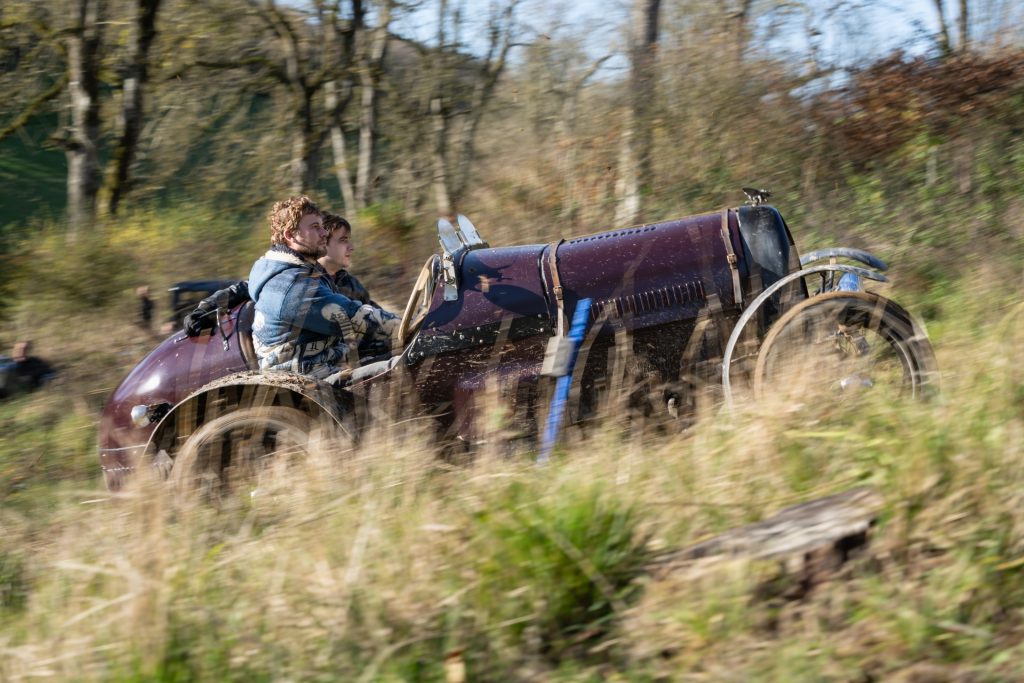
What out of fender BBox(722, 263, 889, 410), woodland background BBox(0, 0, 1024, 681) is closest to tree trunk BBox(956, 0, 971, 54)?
woodland background BBox(0, 0, 1024, 681)

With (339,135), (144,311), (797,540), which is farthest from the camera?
(339,135)

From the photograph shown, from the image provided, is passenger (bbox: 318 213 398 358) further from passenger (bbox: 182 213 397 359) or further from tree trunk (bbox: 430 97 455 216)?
tree trunk (bbox: 430 97 455 216)

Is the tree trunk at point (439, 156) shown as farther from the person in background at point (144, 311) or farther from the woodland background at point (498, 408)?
the person in background at point (144, 311)

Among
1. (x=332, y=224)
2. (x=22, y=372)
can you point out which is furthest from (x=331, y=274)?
(x=22, y=372)

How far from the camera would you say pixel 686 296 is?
4.85 m

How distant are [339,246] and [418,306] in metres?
0.62

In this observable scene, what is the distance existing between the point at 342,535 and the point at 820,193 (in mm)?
7439

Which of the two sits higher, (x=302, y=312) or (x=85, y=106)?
(x=85, y=106)

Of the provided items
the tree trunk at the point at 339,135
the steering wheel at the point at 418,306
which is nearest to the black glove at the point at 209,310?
the steering wheel at the point at 418,306

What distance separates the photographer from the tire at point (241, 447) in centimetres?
442

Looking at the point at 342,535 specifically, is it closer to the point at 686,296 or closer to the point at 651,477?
the point at 651,477

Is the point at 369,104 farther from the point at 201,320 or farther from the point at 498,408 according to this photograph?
the point at 498,408

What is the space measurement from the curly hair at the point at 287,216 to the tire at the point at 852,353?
2371 mm

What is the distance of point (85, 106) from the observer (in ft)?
39.6
